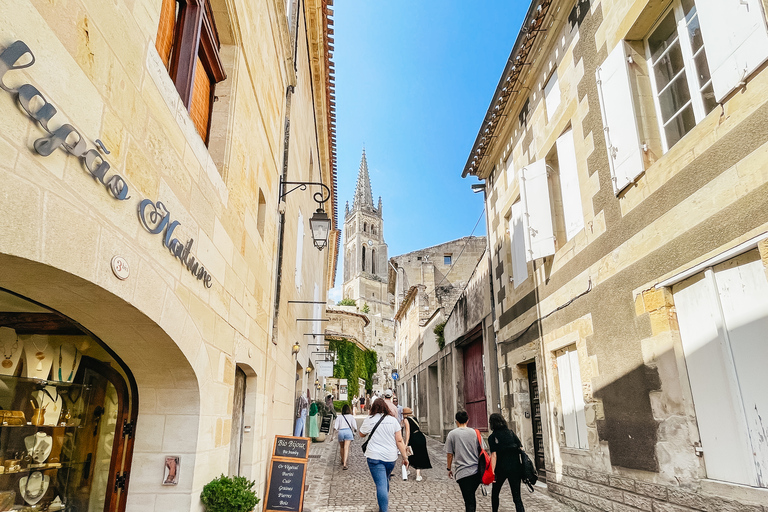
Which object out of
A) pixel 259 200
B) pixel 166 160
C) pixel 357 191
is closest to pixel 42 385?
pixel 166 160

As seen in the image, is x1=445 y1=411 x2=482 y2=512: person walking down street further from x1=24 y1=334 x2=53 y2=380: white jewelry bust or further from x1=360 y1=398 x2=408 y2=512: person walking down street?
x1=24 y1=334 x2=53 y2=380: white jewelry bust

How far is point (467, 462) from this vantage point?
493 centimetres

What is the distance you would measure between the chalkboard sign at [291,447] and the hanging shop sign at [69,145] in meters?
3.96

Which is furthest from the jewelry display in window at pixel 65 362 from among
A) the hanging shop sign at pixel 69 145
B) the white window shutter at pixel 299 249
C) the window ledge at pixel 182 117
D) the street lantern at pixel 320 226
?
the white window shutter at pixel 299 249

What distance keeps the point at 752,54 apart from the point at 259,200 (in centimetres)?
466

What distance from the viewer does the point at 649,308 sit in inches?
182

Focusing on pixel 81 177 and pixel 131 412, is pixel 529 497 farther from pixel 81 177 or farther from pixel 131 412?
pixel 81 177

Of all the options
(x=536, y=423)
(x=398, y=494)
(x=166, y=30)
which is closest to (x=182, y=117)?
(x=166, y=30)

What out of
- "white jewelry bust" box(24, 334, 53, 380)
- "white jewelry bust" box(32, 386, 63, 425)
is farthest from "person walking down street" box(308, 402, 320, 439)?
"white jewelry bust" box(24, 334, 53, 380)

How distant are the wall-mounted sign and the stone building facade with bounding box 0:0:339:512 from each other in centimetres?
1

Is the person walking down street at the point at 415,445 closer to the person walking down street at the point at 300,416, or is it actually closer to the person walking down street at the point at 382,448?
the person walking down street at the point at 382,448

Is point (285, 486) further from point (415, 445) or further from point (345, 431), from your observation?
point (345, 431)

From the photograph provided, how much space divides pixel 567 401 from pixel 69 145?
6.48 meters

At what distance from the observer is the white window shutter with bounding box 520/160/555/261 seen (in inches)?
276
